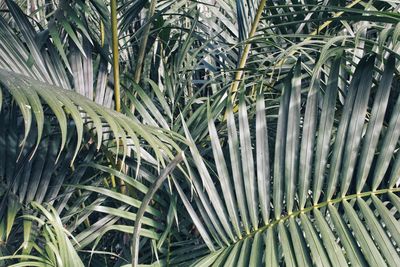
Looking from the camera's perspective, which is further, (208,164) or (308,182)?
(208,164)

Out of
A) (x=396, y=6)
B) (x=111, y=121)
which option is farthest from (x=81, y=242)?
(x=396, y=6)

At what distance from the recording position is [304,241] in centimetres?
108

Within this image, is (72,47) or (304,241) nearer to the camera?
(304,241)

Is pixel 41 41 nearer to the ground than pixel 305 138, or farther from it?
farther from it

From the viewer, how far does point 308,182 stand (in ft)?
3.76

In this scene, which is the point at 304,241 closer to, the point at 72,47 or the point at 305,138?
the point at 305,138

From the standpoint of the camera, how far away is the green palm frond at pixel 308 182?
1.06 meters

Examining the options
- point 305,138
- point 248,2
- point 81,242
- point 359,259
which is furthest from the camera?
point 248,2

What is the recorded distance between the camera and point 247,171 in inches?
46.6

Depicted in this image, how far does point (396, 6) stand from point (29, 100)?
915mm

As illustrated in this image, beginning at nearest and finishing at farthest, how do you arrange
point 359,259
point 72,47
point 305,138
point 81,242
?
point 359,259 < point 305,138 < point 81,242 < point 72,47

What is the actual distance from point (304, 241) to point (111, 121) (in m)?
0.36

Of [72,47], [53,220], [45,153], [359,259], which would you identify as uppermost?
[72,47]

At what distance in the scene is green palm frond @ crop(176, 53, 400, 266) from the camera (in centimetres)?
106
